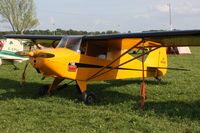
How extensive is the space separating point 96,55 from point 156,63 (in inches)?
118

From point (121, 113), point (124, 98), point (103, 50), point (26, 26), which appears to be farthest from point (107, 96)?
point (26, 26)

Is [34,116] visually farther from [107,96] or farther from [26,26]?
[26,26]

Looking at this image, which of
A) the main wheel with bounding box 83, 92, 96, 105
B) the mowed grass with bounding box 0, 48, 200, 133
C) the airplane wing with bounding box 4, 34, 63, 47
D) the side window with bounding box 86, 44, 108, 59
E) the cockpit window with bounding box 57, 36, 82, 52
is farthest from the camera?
the airplane wing with bounding box 4, 34, 63, 47

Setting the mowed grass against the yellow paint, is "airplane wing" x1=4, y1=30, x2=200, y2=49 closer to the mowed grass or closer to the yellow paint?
the yellow paint

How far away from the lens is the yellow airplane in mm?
9430

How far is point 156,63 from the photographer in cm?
1305

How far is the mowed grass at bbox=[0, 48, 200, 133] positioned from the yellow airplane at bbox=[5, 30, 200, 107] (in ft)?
1.82

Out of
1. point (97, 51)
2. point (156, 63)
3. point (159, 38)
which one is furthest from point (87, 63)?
point (156, 63)

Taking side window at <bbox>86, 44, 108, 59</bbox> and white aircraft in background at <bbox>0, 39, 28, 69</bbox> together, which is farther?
white aircraft in background at <bbox>0, 39, 28, 69</bbox>

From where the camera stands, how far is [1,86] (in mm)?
13086

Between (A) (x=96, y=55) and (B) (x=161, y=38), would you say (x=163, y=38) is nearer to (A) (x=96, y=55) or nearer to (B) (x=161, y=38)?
(B) (x=161, y=38)

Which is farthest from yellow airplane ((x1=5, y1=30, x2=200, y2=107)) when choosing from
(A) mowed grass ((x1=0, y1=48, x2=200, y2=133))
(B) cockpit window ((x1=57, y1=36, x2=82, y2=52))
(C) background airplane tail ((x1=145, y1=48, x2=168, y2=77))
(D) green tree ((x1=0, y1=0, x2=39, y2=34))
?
(D) green tree ((x1=0, y1=0, x2=39, y2=34))

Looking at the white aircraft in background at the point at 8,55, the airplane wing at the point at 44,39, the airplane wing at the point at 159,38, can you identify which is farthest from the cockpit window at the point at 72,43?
the white aircraft in background at the point at 8,55

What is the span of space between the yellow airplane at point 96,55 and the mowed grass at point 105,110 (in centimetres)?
56
